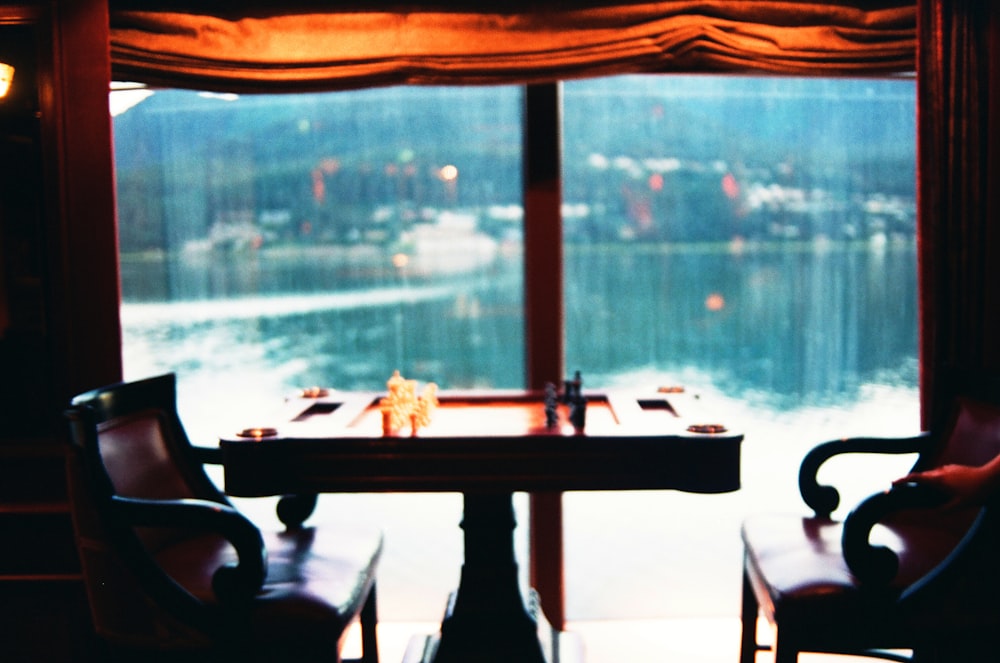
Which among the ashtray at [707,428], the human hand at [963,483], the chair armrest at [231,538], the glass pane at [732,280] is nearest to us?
the human hand at [963,483]

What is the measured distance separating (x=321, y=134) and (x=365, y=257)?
0.49 meters

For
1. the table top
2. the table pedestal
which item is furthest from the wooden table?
the table pedestal

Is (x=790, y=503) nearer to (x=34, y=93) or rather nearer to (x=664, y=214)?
(x=664, y=214)

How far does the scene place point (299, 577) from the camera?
2416 mm

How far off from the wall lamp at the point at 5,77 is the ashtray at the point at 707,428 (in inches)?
95.7

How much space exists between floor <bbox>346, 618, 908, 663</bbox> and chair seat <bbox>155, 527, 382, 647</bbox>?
2.40 ft

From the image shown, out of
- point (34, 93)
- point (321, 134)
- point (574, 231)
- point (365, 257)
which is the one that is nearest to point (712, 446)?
point (574, 231)

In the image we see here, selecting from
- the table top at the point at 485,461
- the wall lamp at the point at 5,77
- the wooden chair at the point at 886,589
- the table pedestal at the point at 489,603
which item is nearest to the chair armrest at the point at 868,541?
the wooden chair at the point at 886,589

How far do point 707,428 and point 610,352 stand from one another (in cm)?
117

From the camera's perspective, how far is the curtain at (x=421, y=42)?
3111mm

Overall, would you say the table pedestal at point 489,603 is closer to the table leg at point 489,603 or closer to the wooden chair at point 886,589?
the table leg at point 489,603

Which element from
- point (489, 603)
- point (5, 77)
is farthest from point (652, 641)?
point (5, 77)

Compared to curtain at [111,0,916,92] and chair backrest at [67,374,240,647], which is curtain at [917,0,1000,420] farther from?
chair backrest at [67,374,240,647]

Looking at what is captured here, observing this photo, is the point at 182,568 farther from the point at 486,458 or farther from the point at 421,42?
the point at 421,42
